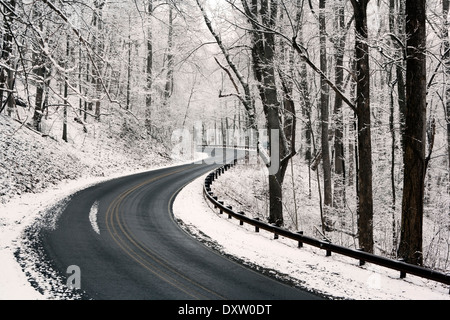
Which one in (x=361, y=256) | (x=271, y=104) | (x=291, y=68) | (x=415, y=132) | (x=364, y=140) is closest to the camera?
(x=415, y=132)

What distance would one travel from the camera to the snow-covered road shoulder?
7.24 m

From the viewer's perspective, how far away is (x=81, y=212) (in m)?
13.2

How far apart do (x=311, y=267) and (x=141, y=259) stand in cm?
495

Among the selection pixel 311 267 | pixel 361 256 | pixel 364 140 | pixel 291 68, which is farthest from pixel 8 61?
pixel 291 68

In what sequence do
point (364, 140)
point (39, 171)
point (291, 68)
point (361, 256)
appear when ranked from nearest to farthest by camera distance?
point (361, 256) < point (364, 140) < point (291, 68) < point (39, 171)

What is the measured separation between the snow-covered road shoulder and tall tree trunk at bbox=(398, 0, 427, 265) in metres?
0.95

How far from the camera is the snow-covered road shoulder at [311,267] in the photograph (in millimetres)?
7237

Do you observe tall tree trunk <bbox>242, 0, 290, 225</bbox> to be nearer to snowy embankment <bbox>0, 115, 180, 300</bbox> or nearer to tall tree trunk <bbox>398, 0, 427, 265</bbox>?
tall tree trunk <bbox>398, 0, 427, 265</bbox>

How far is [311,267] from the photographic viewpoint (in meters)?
8.84

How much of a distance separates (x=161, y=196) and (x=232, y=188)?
22.1 feet

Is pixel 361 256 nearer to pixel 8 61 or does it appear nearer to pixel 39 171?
pixel 8 61
